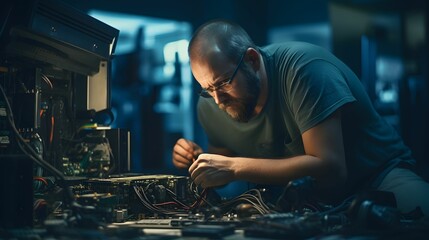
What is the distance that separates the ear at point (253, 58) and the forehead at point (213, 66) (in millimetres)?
96

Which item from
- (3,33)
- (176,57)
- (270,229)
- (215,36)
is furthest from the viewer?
(176,57)

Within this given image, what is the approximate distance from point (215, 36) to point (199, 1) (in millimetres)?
4078

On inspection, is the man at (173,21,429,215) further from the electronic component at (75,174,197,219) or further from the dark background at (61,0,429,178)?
the dark background at (61,0,429,178)

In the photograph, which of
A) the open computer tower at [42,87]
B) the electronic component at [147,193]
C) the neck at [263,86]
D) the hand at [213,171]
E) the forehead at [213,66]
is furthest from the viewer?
the neck at [263,86]

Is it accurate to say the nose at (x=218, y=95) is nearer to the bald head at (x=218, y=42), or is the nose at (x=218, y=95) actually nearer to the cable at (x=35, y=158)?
the bald head at (x=218, y=42)

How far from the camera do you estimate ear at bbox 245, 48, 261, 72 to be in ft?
7.03

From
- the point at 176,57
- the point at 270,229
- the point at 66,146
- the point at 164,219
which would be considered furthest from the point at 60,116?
the point at 176,57

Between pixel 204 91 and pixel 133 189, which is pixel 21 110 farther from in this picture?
pixel 204 91

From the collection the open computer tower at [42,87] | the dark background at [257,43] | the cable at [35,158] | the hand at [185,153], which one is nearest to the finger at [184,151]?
the hand at [185,153]

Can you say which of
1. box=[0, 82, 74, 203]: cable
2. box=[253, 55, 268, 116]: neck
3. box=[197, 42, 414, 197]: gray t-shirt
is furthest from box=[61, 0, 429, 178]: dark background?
box=[0, 82, 74, 203]: cable

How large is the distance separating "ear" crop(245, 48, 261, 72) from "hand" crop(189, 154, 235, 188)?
435 mm

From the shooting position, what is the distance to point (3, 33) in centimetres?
163

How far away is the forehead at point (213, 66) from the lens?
6.73 feet

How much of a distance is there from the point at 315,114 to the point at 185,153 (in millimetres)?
673
